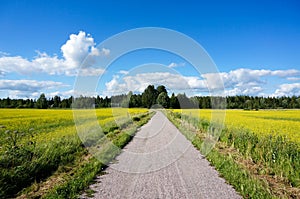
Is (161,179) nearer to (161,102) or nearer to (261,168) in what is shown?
(261,168)

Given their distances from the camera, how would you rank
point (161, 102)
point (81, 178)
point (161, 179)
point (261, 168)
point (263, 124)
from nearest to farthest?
point (81, 178), point (161, 179), point (261, 168), point (263, 124), point (161, 102)

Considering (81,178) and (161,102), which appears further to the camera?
(161,102)

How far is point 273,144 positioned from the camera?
8.16 metres

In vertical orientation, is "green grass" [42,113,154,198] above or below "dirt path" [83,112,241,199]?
above

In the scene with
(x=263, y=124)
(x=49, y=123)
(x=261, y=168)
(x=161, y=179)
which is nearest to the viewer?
(x=161, y=179)

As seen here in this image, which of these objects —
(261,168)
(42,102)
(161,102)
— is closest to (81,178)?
(261,168)

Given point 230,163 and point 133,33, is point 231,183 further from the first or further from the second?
point 133,33

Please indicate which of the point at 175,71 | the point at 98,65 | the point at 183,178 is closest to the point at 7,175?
the point at 183,178

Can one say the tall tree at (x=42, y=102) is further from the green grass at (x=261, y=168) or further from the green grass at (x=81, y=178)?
the green grass at (x=261, y=168)

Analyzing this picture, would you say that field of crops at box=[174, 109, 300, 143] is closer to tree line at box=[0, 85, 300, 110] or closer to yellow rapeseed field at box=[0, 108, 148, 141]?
tree line at box=[0, 85, 300, 110]

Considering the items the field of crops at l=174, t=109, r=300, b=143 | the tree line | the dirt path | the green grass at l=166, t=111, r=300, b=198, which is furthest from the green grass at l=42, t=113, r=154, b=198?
the tree line

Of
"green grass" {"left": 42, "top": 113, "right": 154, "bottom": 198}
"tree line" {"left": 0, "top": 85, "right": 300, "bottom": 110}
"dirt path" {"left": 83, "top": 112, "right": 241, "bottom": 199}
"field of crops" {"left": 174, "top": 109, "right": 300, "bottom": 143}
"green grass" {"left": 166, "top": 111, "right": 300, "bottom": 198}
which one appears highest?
"tree line" {"left": 0, "top": 85, "right": 300, "bottom": 110}

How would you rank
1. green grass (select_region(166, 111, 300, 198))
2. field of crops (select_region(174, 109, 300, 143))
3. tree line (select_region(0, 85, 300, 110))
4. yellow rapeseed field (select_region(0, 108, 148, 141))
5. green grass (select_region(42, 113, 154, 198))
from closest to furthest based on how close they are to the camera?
1. green grass (select_region(42, 113, 154, 198))
2. green grass (select_region(166, 111, 300, 198))
3. field of crops (select_region(174, 109, 300, 143))
4. yellow rapeseed field (select_region(0, 108, 148, 141))
5. tree line (select_region(0, 85, 300, 110))

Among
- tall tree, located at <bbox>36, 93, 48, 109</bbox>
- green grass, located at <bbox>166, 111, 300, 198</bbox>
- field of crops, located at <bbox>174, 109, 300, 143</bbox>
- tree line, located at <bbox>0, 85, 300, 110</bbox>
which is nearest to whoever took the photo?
green grass, located at <bbox>166, 111, 300, 198</bbox>
